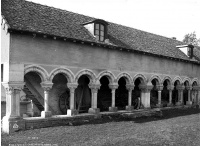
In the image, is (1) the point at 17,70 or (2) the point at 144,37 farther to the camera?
(2) the point at 144,37

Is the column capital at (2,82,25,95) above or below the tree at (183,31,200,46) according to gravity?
below

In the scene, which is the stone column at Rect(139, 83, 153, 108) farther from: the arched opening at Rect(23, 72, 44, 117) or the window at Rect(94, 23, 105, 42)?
the arched opening at Rect(23, 72, 44, 117)

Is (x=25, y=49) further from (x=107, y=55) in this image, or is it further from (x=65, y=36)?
(x=107, y=55)

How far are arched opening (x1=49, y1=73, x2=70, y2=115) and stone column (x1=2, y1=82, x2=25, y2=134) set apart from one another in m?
3.77

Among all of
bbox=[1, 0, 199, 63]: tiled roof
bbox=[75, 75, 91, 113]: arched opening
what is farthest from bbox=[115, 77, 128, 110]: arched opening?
bbox=[1, 0, 199, 63]: tiled roof

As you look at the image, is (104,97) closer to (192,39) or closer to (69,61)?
(69,61)

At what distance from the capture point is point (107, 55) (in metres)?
14.8

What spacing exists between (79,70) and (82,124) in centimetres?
297

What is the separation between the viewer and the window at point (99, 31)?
1454 cm

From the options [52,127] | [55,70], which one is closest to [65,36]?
[55,70]

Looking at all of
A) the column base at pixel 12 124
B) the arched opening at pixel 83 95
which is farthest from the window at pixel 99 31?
the column base at pixel 12 124

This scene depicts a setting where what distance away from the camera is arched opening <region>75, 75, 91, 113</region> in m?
16.2

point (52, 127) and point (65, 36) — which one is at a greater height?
point (65, 36)

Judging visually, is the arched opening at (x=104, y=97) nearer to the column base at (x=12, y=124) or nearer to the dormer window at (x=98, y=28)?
the dormer window at (x=98, y=28)
